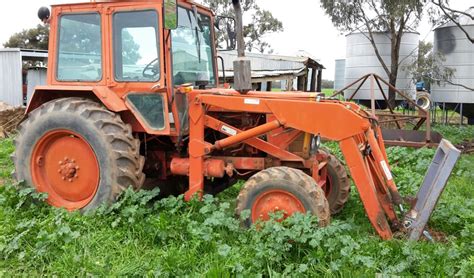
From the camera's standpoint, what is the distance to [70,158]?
4797 millimetres

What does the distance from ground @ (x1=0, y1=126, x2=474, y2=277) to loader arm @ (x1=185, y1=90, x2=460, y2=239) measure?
0.32 m

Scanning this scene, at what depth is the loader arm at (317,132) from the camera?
13.7 feet

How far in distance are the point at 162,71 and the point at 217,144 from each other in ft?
3.08

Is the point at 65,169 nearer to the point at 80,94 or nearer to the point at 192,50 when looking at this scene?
the point at 80,94

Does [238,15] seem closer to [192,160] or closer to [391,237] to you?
[192,160]

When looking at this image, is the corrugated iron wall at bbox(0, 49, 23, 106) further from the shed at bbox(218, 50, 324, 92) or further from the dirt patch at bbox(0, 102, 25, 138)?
the shed at bbox(218, 50, 324, 92)

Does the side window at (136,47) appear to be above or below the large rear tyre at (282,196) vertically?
above

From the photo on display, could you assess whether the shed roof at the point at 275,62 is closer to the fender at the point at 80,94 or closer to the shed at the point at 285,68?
the shed at the point at 285,68

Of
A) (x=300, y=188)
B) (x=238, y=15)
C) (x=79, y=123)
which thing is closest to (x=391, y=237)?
(x=300, y=188)

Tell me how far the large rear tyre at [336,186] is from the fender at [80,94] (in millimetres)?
2416

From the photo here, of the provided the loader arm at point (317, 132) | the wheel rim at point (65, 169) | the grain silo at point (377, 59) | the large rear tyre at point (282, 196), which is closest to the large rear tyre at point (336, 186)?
the loader arm at point (317, 132)

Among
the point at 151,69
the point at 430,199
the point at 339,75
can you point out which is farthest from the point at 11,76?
the point at 339,75

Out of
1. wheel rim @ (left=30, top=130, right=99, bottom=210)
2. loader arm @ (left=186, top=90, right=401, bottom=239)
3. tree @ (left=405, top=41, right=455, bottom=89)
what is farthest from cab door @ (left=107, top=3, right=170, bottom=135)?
tree @ (left=405, top=41, right=455, bottom=89)

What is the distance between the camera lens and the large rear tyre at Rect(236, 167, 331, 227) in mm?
4031
